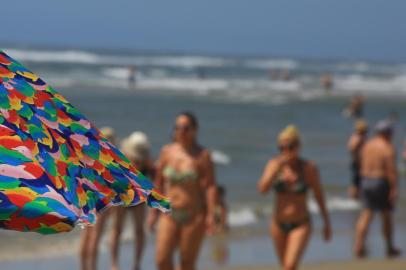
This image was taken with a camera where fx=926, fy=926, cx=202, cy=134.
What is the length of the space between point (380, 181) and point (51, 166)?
781 centimetres

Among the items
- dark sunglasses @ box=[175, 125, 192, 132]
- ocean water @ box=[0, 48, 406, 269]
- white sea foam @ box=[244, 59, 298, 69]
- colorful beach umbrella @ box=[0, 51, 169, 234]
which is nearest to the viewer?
colorful beach umbrella @ box=[0, 51, 169, 234]

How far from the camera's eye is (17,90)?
11.0ft

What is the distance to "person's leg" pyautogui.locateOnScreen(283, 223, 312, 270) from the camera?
749cm

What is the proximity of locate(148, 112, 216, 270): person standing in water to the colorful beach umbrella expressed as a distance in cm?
407

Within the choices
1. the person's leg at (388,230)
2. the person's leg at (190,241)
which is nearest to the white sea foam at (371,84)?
the person's leg at (388,230)

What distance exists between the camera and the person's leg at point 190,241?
757 centimetres

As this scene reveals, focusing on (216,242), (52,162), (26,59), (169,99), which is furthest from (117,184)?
(26,59)

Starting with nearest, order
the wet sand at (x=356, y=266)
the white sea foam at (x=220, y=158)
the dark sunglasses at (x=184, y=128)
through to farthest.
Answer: the dark sunglasses at (x=184, y=128) < the wet sand at (x=356, y=266) < the white sea foam at (x=220, y=158)

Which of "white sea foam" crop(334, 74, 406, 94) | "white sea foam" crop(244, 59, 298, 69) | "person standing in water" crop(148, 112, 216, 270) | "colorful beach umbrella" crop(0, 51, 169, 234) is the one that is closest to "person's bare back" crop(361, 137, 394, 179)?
"person standing in water" crop(148, 112, 216, 270)

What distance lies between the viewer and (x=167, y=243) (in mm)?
7574

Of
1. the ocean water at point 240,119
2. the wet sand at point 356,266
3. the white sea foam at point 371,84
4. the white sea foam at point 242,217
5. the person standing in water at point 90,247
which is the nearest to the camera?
the person standing in water at point 90,247

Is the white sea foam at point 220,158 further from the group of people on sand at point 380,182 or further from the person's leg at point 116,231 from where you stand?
the person's leg at point 116,231

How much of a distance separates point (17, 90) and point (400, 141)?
832 inches

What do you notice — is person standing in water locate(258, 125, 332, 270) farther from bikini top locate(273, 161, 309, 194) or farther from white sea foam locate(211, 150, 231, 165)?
white sea foam locate(211, 150, 231, 165)
